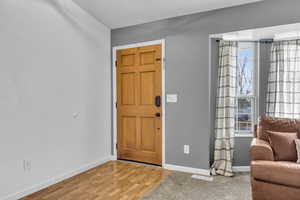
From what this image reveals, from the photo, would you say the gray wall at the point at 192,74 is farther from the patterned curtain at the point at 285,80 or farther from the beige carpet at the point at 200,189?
the patterned curtain at the point at 285,80

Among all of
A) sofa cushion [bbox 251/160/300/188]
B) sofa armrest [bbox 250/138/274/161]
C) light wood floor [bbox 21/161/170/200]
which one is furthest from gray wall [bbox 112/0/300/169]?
sofa cushion [bbox 251/160/300/188]

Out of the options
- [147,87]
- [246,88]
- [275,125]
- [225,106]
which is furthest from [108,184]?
[246,88]

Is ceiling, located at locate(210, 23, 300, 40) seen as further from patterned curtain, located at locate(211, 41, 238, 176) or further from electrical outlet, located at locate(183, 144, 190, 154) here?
Answer: electrical outlet, located at locate(183, 144, 190, 154)

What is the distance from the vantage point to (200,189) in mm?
2492

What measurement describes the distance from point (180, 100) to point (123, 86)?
119cm

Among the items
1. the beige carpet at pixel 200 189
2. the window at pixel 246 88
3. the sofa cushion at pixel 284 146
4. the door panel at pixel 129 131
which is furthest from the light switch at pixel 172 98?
the sofa cushion at pixel 284 146

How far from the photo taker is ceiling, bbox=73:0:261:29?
9.04 feet

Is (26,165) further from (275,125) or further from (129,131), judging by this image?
(275,125)

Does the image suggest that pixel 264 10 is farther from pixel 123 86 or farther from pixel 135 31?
pixel 123 86

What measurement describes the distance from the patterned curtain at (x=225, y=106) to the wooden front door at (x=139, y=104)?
38.4 inches

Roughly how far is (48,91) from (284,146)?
3129 mm

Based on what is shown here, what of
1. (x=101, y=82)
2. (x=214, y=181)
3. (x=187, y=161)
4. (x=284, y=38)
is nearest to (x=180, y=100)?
(x=187, y=161)

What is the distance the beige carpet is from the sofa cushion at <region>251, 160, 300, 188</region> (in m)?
0.46

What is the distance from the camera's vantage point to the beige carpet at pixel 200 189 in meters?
2.29
